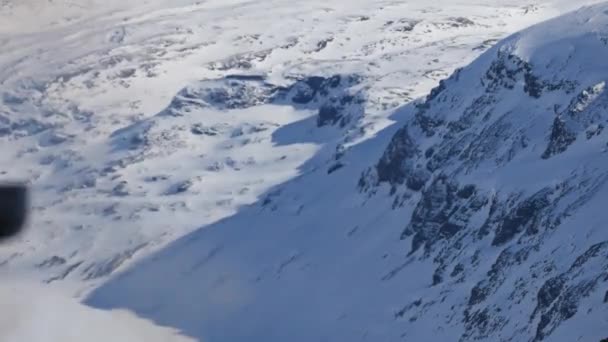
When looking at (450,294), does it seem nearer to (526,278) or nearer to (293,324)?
(526,278)

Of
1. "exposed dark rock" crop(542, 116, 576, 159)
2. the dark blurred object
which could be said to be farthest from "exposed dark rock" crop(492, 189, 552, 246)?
the dark blurred object

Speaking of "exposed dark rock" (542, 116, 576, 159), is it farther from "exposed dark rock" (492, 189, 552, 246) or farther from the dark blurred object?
the dark blurred object

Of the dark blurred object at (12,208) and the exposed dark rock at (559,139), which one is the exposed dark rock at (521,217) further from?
the dark blurred object at (12,208)

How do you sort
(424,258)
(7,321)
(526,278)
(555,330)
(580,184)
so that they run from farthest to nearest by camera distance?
(424,258)
(580,184)
(526,278)
(7,321)
(555,330)

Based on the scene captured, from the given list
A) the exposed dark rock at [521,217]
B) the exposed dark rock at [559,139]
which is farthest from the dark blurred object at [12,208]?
the exposed dark rock at [559,139]

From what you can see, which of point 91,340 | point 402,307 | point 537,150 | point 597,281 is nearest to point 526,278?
point 597,281

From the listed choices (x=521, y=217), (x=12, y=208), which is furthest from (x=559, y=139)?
(x=12, y=208)

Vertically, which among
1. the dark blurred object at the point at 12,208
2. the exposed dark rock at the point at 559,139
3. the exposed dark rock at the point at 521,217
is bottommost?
the exposed dark rock at the point at 521,217

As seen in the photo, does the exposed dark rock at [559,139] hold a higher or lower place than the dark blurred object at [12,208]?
lower
